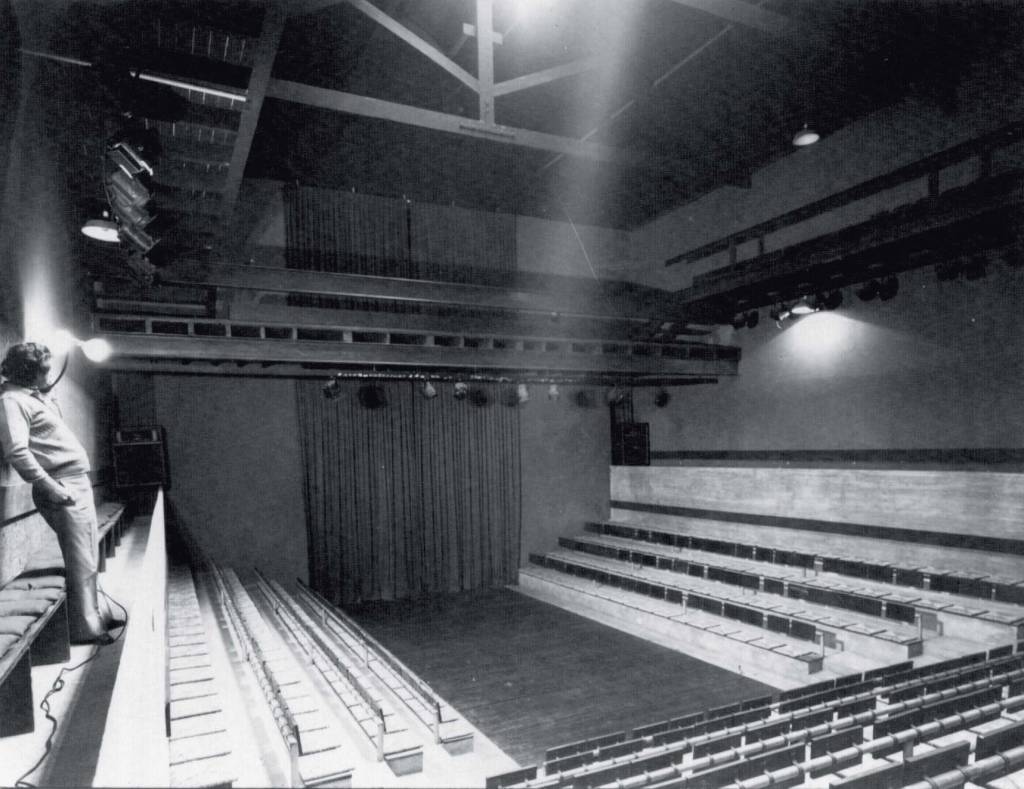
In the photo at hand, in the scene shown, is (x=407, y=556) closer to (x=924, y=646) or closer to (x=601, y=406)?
(x=601, y=406)

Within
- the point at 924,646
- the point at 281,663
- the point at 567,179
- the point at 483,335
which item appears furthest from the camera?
the point at 567,179

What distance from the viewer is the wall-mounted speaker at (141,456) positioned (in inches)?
252

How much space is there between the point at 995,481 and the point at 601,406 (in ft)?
19.7

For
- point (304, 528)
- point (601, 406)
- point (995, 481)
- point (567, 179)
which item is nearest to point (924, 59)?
point (995, 481)

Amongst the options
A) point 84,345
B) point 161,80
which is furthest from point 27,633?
point 84,345

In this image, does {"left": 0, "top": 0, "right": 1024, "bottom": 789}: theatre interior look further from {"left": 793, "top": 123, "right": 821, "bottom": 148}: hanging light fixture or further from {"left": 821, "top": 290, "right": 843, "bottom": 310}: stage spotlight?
{"left": 793, "top": 123, "right": 821, "bottom": 148}: hanging light fixture

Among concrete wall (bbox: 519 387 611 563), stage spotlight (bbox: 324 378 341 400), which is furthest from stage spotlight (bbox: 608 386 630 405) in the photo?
stage spotlight (bbox: 324 378 341 400)

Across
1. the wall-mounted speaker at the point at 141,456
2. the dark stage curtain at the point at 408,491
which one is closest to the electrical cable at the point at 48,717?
the wall-mounted speaker at the point at 141,456

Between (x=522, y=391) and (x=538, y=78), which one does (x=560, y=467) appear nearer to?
(x=522, y=391)

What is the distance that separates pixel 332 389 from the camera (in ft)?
26.3

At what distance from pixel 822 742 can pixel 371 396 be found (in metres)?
6.96

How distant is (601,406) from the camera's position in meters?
10.8

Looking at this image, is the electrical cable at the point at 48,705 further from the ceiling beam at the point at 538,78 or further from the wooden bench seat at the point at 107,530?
the ceiling beam at the point at 538,78

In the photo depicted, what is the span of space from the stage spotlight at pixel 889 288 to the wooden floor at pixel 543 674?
382 cm
